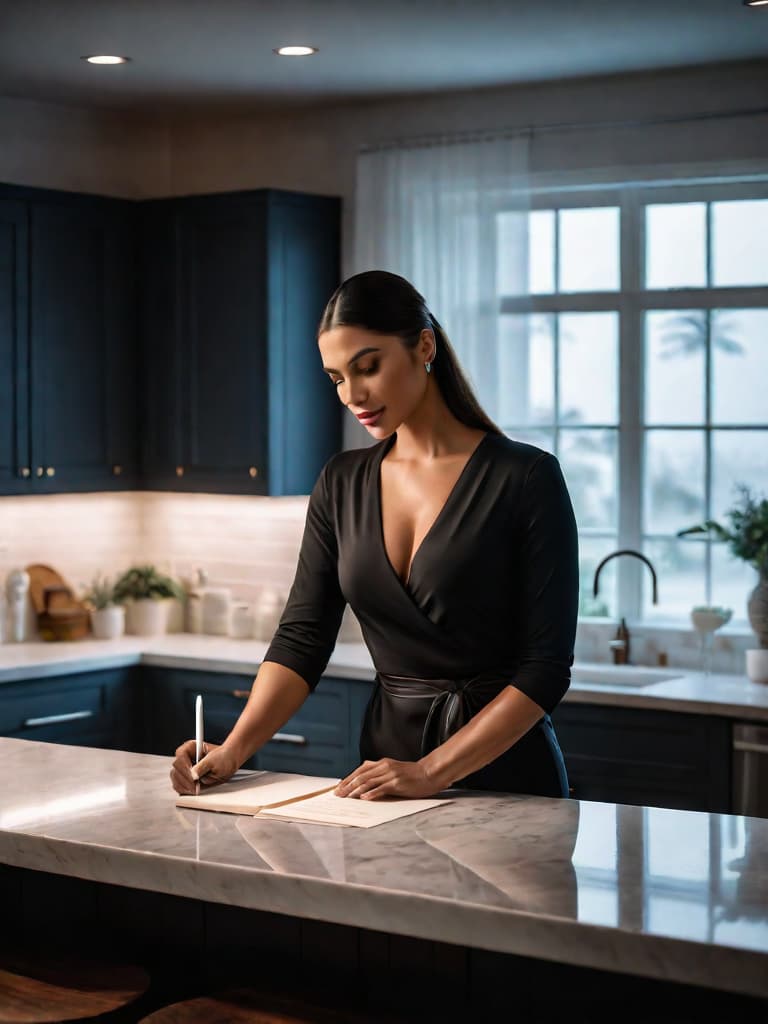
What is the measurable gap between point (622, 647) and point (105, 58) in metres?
2.53

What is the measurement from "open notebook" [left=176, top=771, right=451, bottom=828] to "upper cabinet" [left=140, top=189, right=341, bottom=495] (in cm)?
289

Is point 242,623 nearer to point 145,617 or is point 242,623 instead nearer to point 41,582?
point 145,617

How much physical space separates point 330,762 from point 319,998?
267 centimetres

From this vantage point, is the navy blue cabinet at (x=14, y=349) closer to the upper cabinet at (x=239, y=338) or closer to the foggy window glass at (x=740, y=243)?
the upper cabinet at (x=239, y=338)

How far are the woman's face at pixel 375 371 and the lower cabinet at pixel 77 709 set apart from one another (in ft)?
8.71

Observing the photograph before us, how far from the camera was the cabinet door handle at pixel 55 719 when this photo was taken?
486cm

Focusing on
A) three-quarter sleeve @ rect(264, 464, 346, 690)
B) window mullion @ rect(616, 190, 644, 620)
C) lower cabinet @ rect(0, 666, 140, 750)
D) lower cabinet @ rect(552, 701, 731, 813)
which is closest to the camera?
three-quarter sleeve @ rect(264, 464, 346, 690)

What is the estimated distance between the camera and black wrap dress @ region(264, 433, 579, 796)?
2.47 meters

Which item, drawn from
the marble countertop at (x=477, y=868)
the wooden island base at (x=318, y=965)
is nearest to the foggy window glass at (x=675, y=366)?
the marble countertop at (x=477, y=868)

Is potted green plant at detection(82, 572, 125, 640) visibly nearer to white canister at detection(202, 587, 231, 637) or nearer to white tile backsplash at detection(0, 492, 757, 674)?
white tile backsplash at detection(0, 492, 757, 674)

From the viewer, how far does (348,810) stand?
2.27 metres

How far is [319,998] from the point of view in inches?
86.7

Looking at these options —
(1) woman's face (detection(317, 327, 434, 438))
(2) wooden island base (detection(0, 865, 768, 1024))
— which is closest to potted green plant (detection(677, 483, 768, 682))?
(1) woman's face (detection(317, 327, 434, 438))

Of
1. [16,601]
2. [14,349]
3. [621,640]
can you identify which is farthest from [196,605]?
[621,640]
